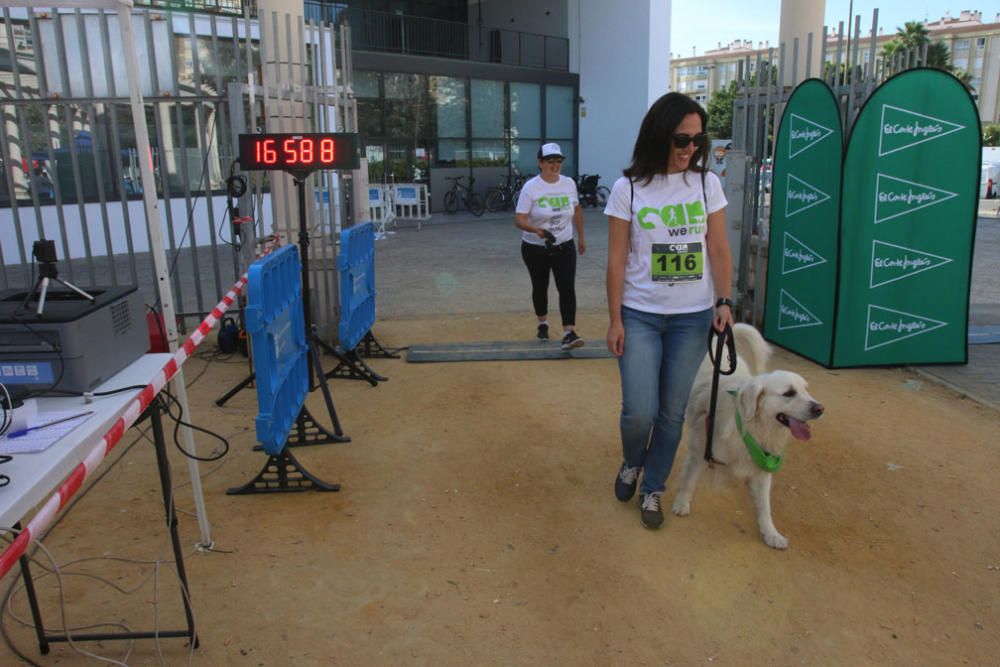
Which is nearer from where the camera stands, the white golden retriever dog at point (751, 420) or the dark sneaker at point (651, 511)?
the white golden retriever dog at point (751, 420)

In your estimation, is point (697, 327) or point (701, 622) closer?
point (701, 622)

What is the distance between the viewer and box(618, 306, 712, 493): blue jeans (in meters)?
3.42

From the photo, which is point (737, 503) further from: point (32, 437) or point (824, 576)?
point (32, 437)

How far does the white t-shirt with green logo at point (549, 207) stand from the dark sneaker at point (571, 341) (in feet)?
2.79

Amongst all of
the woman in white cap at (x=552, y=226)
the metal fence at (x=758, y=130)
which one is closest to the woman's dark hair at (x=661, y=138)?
the woman in white cap at (x=552, y=226)

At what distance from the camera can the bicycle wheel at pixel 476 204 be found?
20672 mm

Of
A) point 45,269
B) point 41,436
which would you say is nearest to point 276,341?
point 45,269

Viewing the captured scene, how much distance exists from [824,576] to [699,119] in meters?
2.11

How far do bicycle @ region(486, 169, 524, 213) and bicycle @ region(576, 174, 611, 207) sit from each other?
1.90m

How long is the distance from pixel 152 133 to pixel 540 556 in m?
11.9

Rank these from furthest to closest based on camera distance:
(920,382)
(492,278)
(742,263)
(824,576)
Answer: (492,278) → (742,263) → (920,382) → (824,576)

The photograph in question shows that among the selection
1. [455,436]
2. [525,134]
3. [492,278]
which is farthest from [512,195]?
[455,436]

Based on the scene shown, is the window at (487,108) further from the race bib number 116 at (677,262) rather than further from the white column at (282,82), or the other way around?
the race bib number 116 at (677,262)

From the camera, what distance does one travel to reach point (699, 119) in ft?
10.7
